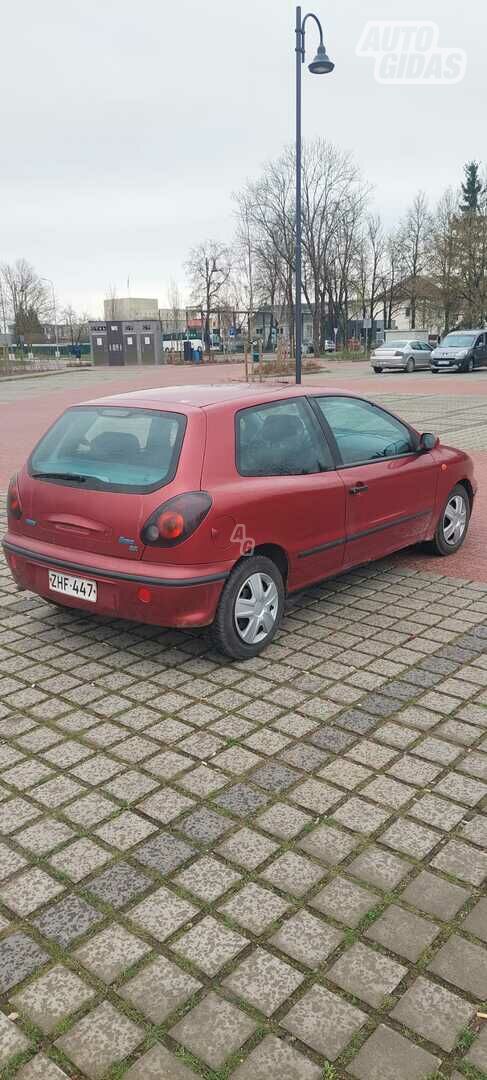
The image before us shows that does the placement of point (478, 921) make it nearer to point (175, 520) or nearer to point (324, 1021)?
point (324, 1021)

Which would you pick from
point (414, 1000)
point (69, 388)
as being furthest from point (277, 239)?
point (414, 1000)

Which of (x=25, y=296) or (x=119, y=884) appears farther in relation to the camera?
(x=25, y=296)

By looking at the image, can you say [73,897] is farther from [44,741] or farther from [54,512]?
[54,512]

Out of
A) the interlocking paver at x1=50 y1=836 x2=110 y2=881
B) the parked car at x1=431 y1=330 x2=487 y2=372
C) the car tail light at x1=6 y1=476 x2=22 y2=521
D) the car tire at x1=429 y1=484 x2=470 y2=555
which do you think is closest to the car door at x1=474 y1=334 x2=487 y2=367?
the parked car at x1=431 y1=330 x2=487 y2=372

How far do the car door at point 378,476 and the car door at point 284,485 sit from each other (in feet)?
0.48

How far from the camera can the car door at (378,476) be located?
527 centimetres

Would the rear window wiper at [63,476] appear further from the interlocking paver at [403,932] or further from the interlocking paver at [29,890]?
the interlocking paver at [403,932]

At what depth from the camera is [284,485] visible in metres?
4.70

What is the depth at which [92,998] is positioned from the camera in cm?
229

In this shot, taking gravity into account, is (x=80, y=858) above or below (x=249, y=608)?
below

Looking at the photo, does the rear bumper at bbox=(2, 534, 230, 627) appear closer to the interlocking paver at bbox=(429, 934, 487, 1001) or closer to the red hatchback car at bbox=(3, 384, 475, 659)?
the red hatchback car at bbox=(3, 384, 475, 659)

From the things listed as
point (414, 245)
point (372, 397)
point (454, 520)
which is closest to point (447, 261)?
point (414, 245)

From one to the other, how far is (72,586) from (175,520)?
76 centimetres

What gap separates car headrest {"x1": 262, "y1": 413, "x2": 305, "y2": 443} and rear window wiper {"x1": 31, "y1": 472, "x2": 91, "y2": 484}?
1.01m
